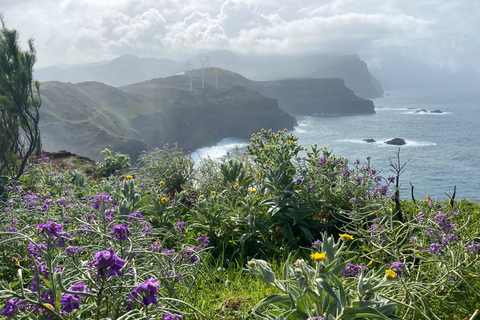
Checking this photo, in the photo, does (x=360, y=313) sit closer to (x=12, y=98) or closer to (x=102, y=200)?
(x=102, y=200)

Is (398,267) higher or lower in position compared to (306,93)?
lower

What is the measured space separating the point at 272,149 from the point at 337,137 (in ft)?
221

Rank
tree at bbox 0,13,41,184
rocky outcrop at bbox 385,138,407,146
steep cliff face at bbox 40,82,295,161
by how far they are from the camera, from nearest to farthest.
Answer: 1. tree at bbox 0,13,41,184
2. steep cliff face at bbox 40,82,295,161
3. rocky outcrop at bbox 385,138,407,146

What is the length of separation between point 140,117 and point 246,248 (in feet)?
249

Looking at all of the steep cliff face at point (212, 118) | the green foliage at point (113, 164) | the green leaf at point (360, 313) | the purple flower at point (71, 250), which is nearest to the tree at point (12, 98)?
the green foliage at point (113, 164)

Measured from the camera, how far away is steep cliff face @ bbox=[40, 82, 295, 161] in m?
53.2

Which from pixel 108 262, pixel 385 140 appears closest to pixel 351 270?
pixel 108 262

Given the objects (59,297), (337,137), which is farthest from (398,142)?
(59,297)

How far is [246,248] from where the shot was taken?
371 centimetres

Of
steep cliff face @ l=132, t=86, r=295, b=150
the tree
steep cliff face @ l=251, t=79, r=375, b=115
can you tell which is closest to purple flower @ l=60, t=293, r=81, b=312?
the tree

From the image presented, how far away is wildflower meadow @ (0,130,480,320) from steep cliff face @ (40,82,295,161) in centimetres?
4851

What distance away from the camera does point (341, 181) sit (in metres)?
4.16

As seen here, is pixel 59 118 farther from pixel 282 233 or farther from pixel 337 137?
pixel 282 233

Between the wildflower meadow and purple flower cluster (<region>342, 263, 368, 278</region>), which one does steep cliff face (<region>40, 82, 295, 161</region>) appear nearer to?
the wildflower meadow
